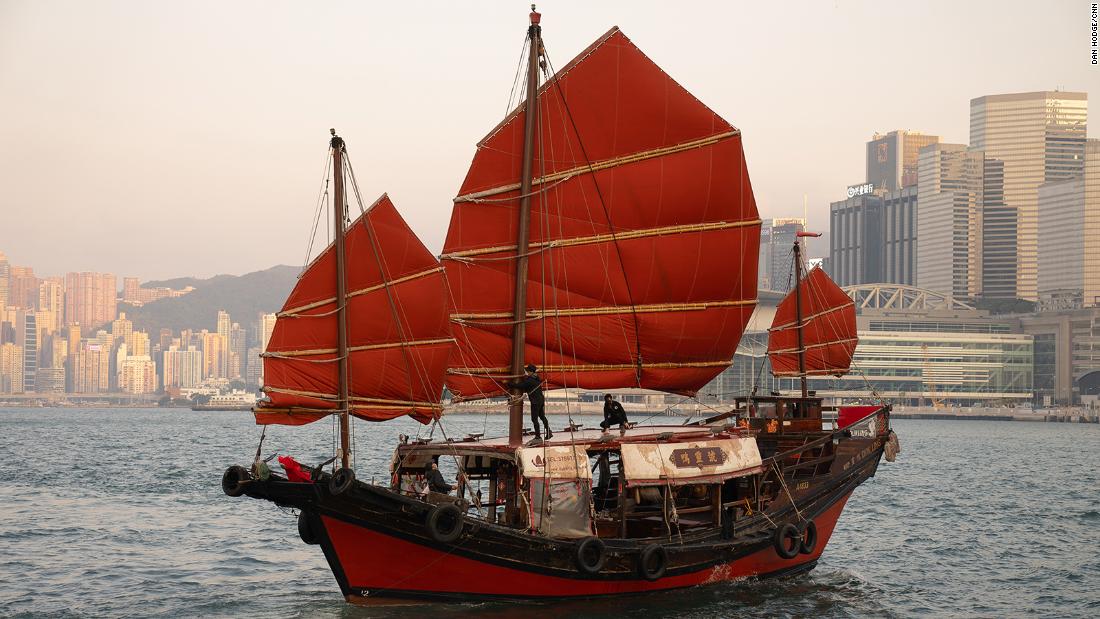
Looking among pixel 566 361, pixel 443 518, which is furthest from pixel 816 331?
pixel 443 518

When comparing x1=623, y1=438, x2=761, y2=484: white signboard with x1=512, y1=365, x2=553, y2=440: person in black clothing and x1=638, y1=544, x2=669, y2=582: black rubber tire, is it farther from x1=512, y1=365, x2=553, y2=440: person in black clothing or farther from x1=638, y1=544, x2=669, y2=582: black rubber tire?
x1=512, y1=365, x2=553, y2=440: person in black clothing

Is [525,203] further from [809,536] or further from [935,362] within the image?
[935,362]

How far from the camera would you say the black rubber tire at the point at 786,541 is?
26.4 meters

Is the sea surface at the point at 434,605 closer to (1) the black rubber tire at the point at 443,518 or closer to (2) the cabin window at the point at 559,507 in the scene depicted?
(2) the cabin window at the point at 559,507

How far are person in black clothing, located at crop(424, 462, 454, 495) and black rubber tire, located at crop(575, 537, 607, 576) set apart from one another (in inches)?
124

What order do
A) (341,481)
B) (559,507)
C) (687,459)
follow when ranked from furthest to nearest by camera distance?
(687,459)
(559,507)
(341,481)

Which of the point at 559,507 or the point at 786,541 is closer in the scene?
the point at 559,507

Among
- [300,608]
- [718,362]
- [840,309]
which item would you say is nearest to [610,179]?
[718,362]

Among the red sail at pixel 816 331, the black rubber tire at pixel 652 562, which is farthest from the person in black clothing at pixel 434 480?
the red sail at pixel 816 331

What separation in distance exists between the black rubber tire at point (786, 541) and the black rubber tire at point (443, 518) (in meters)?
8.55

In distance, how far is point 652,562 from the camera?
23.3m

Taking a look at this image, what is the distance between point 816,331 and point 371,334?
3022 cm

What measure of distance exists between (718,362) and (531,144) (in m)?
8.34

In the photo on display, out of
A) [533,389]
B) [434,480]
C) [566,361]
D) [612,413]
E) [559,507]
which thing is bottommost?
[559,507]
